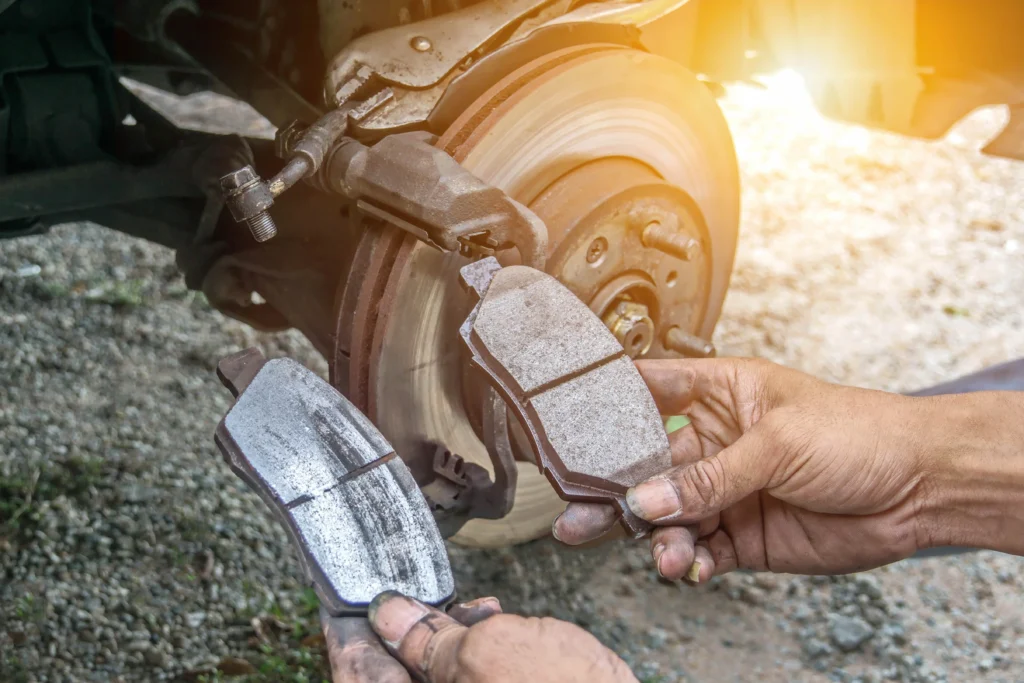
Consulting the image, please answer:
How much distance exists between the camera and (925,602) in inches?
65.1

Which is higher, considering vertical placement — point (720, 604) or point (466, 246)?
point (466, 246)

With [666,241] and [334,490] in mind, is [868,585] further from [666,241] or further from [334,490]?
[334,490]

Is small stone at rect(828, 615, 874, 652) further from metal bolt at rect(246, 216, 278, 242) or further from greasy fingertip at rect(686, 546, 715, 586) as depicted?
metal bolt at rect(246, 216, 278, 242)

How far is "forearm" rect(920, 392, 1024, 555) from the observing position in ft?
3.81

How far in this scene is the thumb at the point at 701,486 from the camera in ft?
3.37

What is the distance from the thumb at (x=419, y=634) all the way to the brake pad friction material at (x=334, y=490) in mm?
33

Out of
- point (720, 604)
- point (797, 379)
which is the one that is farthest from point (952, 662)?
point (797, 379)

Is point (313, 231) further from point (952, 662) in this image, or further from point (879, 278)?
point (879, 278)

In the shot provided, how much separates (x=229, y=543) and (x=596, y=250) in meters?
0.81

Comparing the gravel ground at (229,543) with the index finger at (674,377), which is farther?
the gravel ground at (229,543)

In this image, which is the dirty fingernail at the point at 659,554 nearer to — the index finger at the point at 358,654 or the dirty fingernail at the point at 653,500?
the dirty fingernail at the point at 653,500

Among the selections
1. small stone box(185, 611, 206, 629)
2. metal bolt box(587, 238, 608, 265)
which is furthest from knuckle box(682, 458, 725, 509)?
small stone box(185, 611, 206, 629)

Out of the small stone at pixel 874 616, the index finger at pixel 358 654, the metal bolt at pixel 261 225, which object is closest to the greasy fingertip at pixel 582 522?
the index finger at pixel 358 654

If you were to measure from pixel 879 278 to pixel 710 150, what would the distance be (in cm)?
121
